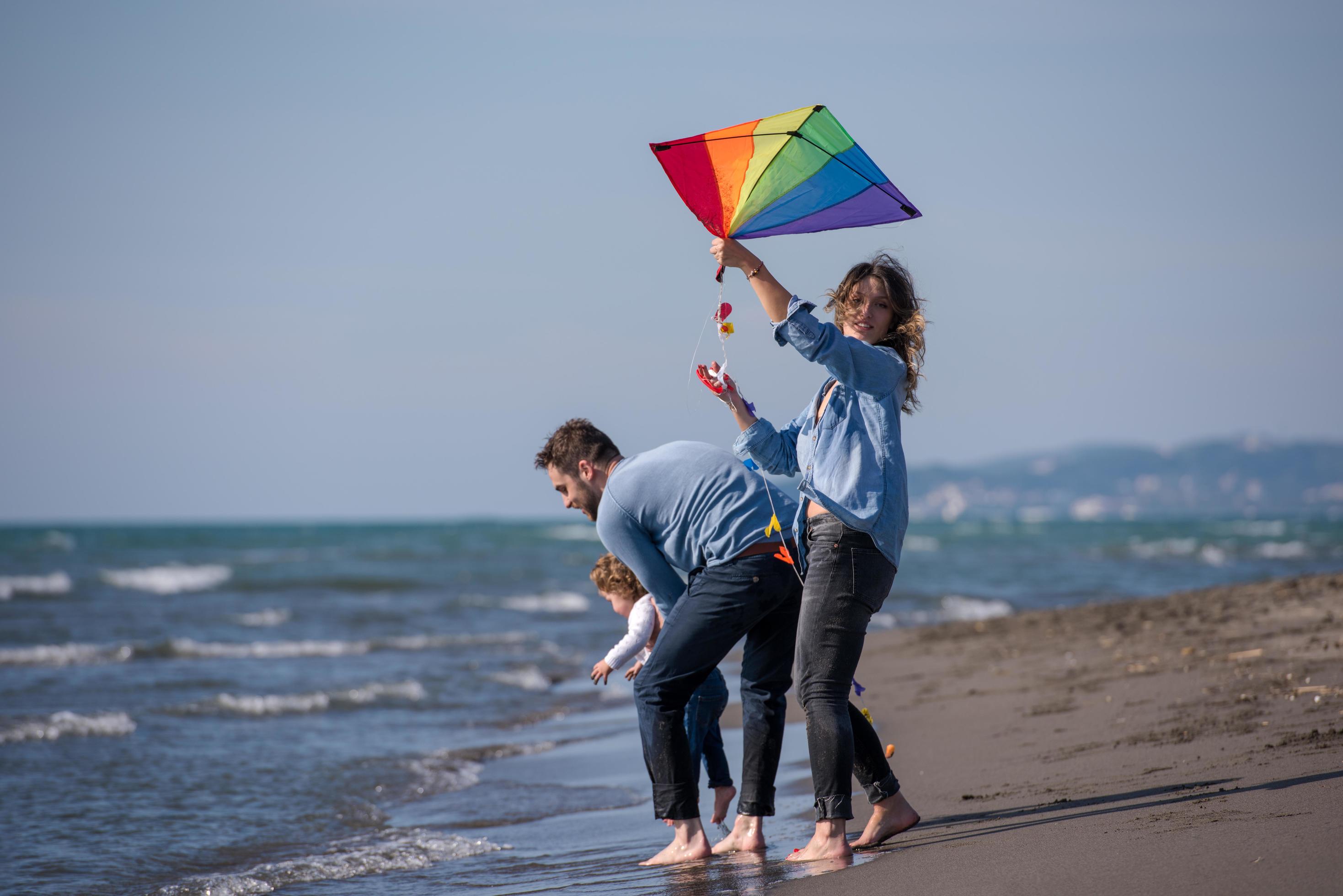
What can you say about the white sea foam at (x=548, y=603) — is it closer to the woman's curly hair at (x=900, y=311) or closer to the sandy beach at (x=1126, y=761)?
the sandy beach at (x=1126, y=761)

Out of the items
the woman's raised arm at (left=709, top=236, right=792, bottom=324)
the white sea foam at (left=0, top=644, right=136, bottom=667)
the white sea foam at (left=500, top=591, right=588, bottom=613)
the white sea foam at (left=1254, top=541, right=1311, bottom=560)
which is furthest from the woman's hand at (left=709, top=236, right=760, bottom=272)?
the white sea foam at (left=1254, top=541, right=1311, bottom=560)

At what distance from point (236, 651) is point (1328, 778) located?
1086 cm

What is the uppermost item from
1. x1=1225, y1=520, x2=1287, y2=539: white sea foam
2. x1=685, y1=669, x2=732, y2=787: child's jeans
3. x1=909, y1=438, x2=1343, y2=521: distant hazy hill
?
x1=909, y1=438, x2=1343, y2=521: distant hazy hill

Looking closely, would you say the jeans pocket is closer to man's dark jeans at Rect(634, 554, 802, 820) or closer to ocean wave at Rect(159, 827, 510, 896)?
man's dark jeans at Rect(634, 554, 802, 820)

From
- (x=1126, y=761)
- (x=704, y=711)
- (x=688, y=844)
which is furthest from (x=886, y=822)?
(x=1126, y=761)

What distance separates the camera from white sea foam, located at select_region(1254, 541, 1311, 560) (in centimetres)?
2508

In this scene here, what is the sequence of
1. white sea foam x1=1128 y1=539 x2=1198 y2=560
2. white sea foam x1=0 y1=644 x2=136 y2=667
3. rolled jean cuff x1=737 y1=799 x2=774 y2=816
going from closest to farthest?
1. rolled jean cuff x1=737 y1=799 x2=774 y2=816
2. white sea foam x1=0 y1=644 x2=136 y2=667
3. white sea foam x1=1128 y1=539 x2=1198 y2=560

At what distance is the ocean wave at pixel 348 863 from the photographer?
3.82 metres

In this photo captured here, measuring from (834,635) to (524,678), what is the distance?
6825 millimetres

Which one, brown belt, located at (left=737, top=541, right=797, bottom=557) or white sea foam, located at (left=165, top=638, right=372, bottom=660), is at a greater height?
white sea foam, located at (left=165, top=638, right=372, bottom=660)

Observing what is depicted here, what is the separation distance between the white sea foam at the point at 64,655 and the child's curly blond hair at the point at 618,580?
8.35m

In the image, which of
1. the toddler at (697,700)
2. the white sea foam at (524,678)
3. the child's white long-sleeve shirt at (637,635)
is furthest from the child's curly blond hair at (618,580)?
the white sea foam at (524,678)

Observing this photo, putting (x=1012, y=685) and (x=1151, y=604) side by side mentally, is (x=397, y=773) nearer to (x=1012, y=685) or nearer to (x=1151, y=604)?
(x=1012, y=685)

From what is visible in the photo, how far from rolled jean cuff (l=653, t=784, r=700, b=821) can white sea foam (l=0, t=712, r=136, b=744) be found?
509 centimetres
